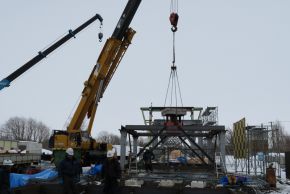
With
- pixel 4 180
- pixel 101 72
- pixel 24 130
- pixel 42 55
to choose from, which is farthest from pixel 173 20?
pixel 24 130

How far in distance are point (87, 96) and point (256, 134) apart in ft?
35.7

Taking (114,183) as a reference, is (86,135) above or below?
above

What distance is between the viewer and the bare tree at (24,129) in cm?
13650

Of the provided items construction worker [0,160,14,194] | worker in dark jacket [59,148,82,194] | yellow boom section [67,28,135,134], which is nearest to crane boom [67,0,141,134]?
yellow boom section [67,28,135,134]

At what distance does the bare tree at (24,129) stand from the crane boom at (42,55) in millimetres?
117558

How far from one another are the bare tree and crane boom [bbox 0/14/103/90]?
118m

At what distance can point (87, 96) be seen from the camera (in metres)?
22.9

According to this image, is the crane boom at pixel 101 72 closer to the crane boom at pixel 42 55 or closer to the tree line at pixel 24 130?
the crane boom at pixel 42 55

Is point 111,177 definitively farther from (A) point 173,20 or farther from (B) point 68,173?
(A) point 173,20

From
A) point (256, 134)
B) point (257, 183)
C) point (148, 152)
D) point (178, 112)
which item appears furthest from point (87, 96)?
point (257, 183)

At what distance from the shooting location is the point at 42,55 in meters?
23.4

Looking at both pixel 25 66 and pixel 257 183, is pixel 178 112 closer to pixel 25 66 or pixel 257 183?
pixel 257 183

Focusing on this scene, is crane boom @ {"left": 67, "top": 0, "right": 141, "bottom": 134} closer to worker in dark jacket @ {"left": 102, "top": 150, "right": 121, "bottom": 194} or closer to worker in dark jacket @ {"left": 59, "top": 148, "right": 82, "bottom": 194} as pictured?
worker in dark jacket @ {"left": 59, "top": 148, "right": 82, "bottom": 194}

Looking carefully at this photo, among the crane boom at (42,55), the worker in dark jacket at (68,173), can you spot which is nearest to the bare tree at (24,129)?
the crane boom at (42,55)
